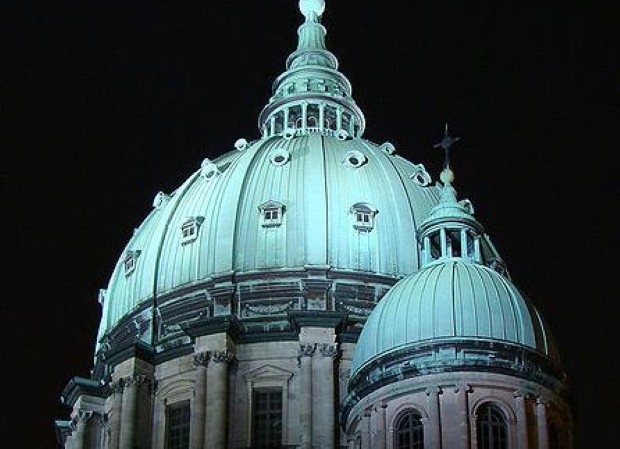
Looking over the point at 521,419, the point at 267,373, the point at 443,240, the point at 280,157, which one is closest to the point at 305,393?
the point at 267,373

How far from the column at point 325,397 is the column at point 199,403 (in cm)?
535

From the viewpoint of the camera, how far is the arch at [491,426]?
67.2 m

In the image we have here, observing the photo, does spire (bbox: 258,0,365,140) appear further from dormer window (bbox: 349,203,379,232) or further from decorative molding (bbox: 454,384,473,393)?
decorative molding (bbox: 454,384,473,393)

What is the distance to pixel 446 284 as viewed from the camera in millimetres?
71438

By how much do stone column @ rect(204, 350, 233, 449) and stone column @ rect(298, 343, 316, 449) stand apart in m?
3.49

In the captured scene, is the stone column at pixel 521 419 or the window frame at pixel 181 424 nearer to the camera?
the stone column at pixel 521 419

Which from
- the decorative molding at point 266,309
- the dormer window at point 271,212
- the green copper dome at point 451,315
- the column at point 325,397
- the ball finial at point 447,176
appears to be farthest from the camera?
the dormer window at point 271,212

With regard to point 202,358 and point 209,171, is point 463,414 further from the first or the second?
point 209,171

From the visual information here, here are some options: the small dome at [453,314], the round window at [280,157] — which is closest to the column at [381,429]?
Answer: the small dome at [453,314]

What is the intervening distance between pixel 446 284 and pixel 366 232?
651 inches

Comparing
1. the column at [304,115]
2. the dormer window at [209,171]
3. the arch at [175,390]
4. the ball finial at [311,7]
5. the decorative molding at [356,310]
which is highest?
the ball finial at [311,7]

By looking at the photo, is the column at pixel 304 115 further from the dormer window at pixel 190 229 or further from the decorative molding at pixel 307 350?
the decorative molding at pixel 307 350

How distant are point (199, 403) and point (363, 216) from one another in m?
13.2

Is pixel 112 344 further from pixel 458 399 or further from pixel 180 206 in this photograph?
pixel 458 399
